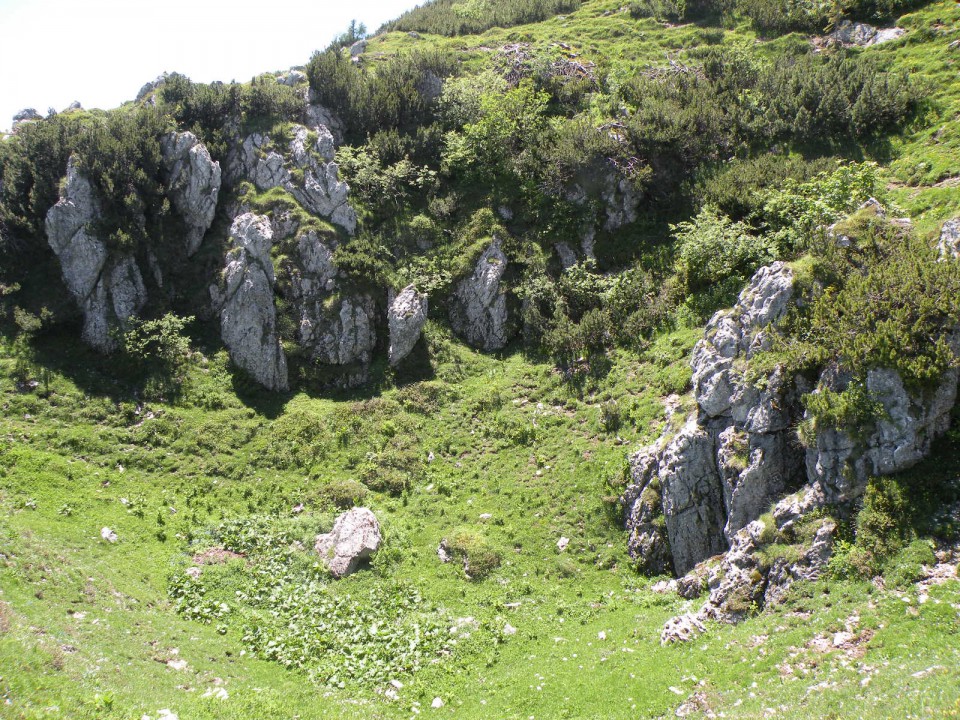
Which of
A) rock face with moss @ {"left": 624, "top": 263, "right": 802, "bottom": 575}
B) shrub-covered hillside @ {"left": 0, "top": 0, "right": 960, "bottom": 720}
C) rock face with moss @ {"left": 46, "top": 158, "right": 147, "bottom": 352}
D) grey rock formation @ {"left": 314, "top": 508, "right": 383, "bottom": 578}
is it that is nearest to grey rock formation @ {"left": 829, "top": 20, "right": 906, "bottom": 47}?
shrub-covered hillside @ {"left": 0, "top": 0, "right": 960, "bottom": 720}

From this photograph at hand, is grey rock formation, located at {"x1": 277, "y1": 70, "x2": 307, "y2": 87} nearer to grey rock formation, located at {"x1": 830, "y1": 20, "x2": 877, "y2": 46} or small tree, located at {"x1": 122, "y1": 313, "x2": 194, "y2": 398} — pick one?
small tree, located at {"x1": 122, "y1": 313, "x2": 194, "y2": 398}

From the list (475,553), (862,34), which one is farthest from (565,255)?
(862,34)

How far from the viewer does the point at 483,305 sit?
33125 millimetres

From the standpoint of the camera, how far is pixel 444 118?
134 feet

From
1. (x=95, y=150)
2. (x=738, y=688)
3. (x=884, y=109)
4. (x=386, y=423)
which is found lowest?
(x=738, y=688)

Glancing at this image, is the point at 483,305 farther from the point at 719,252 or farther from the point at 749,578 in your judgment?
the point at 749,578

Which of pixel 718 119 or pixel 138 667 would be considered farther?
pixel 718 119

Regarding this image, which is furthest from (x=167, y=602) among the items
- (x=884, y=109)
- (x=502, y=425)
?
(x=884, y=109)

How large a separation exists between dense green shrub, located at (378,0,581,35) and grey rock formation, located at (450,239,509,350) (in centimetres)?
3553

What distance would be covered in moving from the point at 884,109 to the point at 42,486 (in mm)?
44107

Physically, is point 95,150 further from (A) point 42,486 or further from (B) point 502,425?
(B) point 502,425

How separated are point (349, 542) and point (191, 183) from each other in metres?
24.2

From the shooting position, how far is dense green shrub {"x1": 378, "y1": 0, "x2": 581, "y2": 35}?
57.3 metres

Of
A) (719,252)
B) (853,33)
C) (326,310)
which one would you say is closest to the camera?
(719,252)
